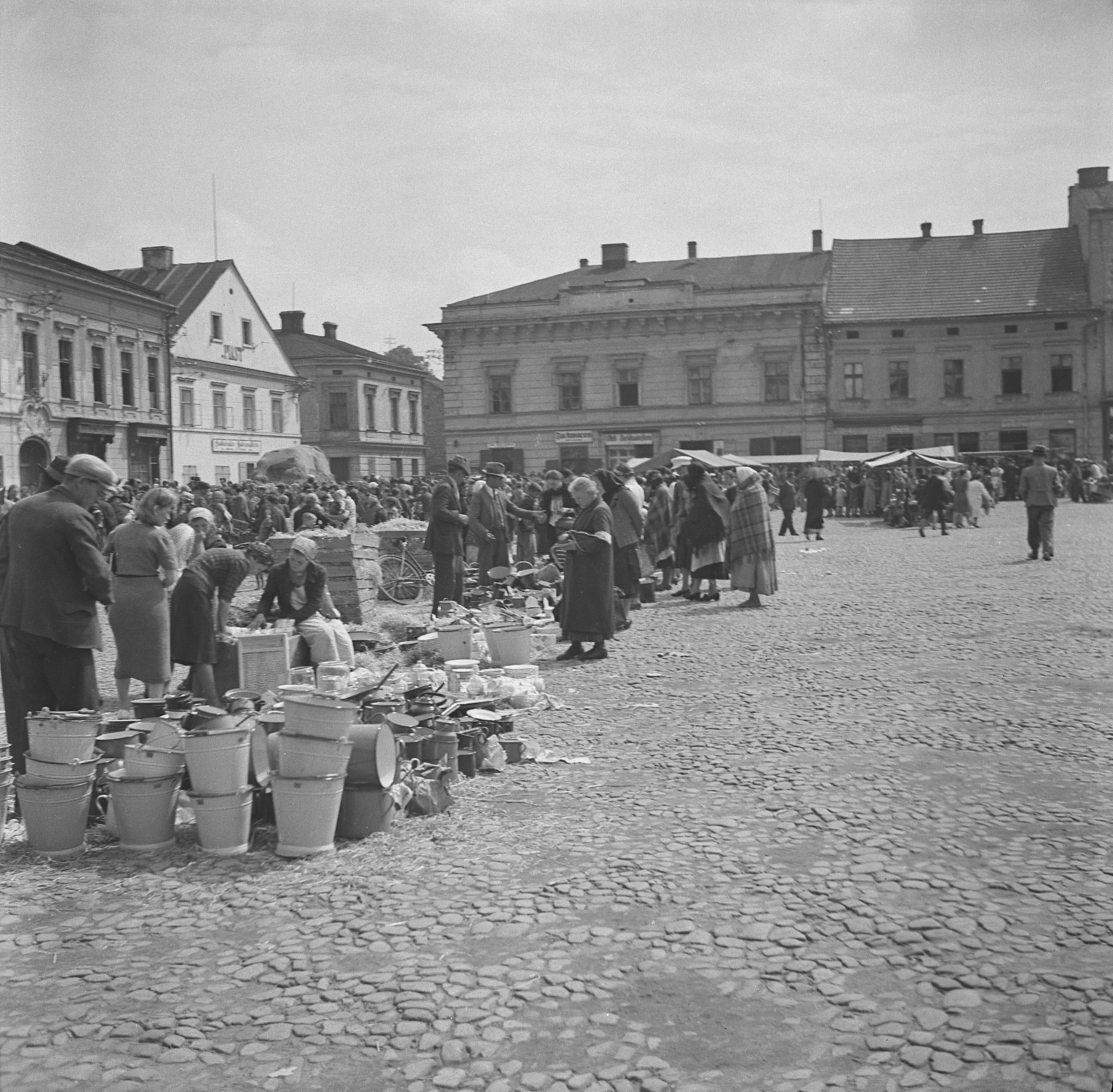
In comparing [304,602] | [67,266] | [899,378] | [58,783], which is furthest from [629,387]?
[58,783]

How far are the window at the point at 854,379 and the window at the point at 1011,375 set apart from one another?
226 inches

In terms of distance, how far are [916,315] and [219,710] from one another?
5136 cm

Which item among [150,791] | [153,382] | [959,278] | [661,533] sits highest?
[959,278]

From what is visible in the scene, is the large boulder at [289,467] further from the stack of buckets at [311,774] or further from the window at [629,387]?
the stack of buckets at [311,774]

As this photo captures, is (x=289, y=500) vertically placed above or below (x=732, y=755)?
above

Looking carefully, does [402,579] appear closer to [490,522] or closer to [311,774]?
[490,522]

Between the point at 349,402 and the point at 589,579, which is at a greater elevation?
the point at 349,402

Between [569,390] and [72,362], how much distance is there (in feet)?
130

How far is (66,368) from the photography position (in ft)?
47.3

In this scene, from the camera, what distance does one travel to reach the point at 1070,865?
5.50m

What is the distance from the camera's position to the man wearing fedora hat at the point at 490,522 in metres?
16.5

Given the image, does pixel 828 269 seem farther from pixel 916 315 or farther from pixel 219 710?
pixel 219 710

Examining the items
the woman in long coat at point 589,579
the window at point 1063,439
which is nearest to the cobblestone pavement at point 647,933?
the woman in long coat at point 589,579

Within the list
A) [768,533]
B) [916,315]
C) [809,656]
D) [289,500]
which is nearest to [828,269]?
[916,315]
